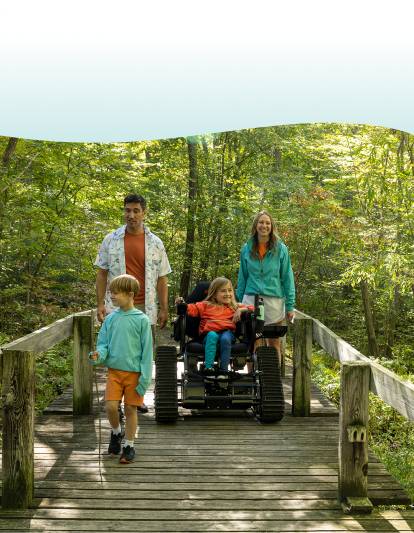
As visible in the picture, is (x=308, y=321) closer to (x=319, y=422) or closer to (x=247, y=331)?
(x=247, y=331)

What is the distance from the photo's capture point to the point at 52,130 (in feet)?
3.78

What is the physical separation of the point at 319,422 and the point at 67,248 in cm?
561

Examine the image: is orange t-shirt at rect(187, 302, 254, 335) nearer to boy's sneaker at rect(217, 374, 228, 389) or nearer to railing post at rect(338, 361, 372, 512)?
boy's sneaker at rect(217, 374, 228, 389)

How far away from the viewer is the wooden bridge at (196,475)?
261 centimetres

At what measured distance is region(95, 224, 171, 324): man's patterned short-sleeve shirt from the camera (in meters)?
4.08

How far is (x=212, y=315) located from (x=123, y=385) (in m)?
1.33

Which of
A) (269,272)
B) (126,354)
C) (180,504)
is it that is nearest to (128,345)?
(126,354)

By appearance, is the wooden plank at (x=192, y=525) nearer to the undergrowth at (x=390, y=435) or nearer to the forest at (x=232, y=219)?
the undergrowth at (x=390, y=435)

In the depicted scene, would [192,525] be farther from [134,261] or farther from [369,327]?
[369,327]

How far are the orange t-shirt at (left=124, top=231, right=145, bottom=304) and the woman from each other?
1075mm

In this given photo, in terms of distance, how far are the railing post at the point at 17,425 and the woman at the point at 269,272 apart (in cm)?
245

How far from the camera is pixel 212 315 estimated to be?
4.40 metres

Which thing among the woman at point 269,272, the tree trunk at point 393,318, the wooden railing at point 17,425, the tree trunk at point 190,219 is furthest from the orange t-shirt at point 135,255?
the tree trunk at point 393,318

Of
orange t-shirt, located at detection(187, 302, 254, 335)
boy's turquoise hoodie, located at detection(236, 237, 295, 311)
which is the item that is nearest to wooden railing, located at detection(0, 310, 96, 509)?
orange t-shirt, located at detection(187, 302, 254, 335)
